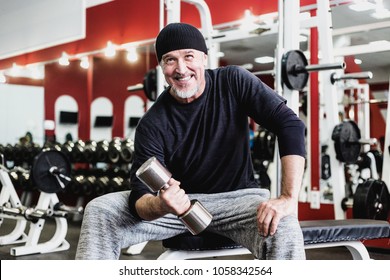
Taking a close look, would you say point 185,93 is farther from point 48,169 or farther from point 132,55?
point 132,55

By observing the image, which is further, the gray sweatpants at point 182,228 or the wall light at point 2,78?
the wall light at point 2,78

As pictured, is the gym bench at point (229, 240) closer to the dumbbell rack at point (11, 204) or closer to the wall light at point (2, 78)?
the wall light at point (2, 78)

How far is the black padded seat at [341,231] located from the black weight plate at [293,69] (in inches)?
29.9

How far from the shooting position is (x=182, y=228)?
1188 mm

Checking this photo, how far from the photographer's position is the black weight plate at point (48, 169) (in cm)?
271

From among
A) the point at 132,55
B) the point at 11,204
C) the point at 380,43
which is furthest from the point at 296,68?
Result: the point at 132,55

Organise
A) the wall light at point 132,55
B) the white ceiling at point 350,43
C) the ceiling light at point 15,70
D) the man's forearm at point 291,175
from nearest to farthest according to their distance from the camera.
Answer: the man's forearm at point 291,175, the ceiling light at point 15,70, the white ceiling at point 350,43, the wall light at point 132,55

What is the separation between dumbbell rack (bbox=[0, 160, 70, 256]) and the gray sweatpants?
1.68m

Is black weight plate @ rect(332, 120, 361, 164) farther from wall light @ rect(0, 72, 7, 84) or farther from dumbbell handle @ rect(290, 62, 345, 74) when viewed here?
wall light @ rect(0, 72, 7, 84)

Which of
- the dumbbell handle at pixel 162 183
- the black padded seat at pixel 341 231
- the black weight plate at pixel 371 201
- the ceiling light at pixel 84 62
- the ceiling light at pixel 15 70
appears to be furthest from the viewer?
the ceiling light at pixel 84 62

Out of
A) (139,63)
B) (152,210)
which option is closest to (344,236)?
(152,210)

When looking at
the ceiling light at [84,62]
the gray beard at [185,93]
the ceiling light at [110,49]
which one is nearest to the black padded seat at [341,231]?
the gray beard at [185,93]

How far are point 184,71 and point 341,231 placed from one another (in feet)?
1.80
